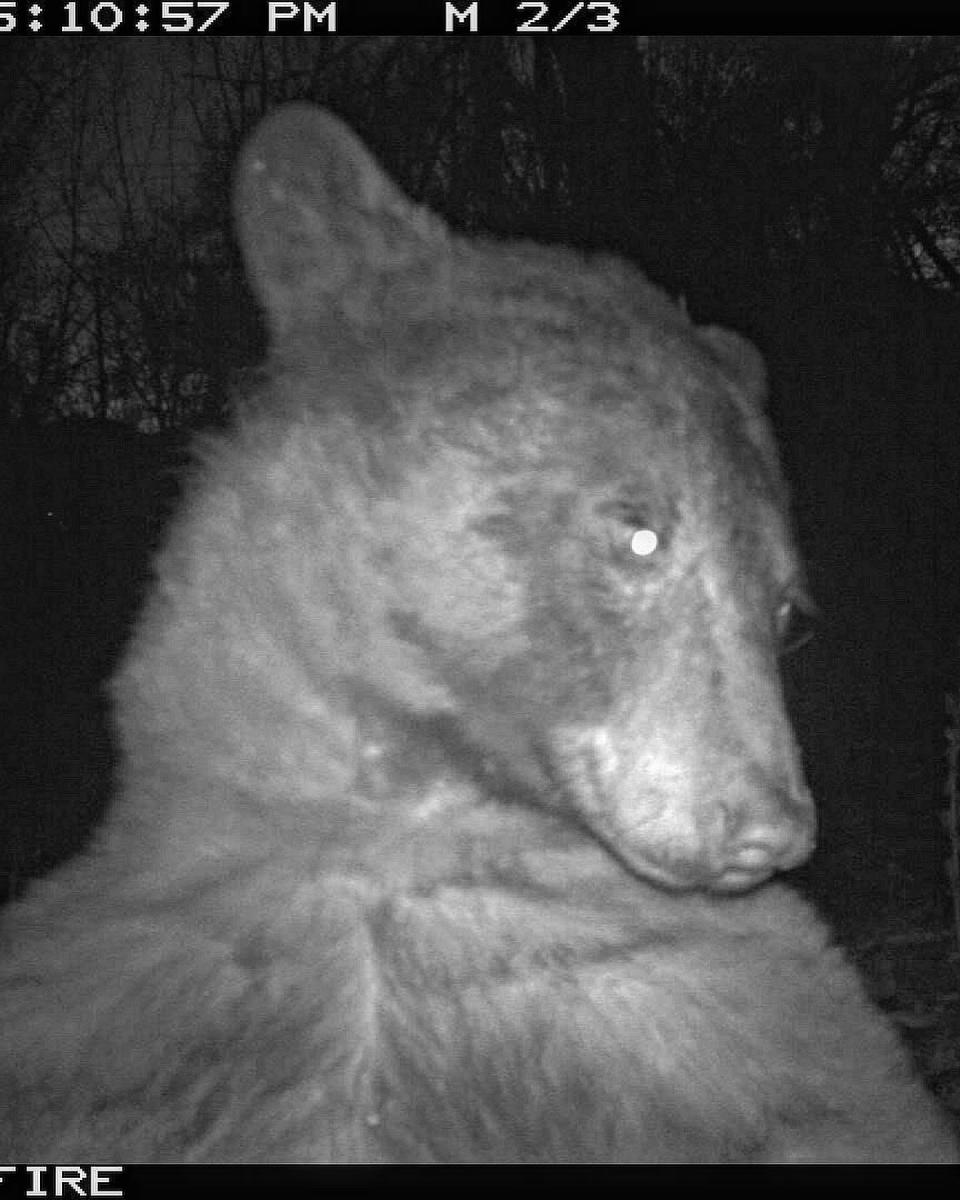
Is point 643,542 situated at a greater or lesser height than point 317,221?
lesser

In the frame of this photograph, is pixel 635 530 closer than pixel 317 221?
Yes

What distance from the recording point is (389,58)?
4949 mm

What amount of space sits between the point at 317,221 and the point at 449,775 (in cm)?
62

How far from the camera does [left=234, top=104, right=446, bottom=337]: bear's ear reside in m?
1.46

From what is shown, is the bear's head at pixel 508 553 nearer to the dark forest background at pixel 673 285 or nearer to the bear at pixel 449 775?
the bear at pixel 449 775

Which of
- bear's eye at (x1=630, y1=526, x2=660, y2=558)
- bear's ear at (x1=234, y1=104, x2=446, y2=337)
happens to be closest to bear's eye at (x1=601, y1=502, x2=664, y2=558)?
bear's eye at (x1=630, y1=526, x2=660, y2=558)

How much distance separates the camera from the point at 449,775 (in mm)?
1437

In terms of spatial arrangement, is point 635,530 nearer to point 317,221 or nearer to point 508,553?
point 508,553

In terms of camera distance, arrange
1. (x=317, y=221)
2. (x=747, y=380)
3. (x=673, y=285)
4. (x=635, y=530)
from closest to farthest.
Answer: (x=635, y=530), (x=317, y=221), (x=747, y=380), (x=673, y=285)

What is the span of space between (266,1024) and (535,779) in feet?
1.14

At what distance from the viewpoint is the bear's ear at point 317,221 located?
4.81ft

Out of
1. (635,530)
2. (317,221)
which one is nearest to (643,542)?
(635,530)

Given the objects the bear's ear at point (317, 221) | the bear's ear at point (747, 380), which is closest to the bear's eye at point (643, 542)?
the bear's ear at point (747, 380)

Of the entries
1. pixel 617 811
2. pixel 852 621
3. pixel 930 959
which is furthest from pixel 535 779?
pixel 852 621
